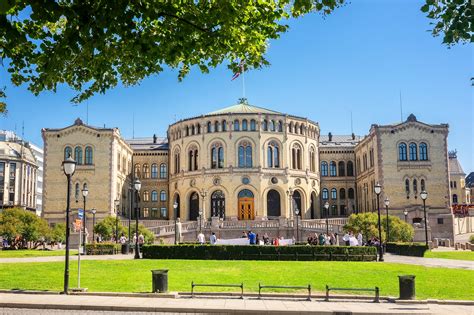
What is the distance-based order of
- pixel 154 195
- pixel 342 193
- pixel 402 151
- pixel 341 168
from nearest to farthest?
pixel 402 151 → pixel 154 195 → pixel 342 193 → pixel 341 168

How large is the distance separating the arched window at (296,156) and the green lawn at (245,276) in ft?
133

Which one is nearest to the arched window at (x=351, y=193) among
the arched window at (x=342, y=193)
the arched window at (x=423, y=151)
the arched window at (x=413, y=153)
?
the arched window at (x=342, y=193)

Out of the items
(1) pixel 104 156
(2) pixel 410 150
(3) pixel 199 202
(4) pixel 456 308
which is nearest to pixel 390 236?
(2) pixel 410 150

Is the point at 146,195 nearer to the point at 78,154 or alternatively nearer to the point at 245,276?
the point at 78,154

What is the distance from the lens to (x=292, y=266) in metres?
28.0

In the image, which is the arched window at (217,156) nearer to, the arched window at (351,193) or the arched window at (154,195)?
the arched window at (154,195)

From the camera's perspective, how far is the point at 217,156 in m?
67.8

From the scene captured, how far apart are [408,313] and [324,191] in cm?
6248

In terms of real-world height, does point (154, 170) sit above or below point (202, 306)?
above

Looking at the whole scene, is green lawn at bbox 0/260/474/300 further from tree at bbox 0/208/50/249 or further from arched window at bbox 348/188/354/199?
arched window at bbox 348/188/354/199

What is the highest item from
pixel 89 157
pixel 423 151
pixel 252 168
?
pixel 423 151

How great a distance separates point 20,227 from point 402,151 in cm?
4511

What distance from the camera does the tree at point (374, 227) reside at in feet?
150

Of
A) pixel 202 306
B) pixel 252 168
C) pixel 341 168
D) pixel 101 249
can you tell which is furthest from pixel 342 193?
pixel 202 306
